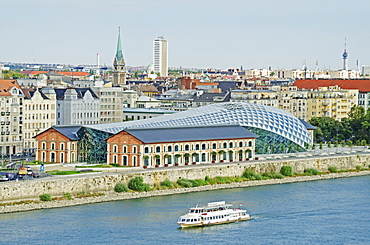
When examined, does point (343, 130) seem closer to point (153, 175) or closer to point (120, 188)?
point (153, 175)

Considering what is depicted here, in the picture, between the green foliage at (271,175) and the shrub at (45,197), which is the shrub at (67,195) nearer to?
the shrub at (45,197)

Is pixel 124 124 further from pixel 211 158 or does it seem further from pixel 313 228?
pixel 313 228

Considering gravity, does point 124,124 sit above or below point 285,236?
above

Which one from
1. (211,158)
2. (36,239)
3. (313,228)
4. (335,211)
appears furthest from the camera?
(211,158)

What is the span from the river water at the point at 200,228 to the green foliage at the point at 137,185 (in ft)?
5.18

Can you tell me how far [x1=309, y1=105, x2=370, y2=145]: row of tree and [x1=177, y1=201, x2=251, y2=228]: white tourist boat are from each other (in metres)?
45.8

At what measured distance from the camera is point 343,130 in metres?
104

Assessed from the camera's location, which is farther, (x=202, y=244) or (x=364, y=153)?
(x=364, y=153)

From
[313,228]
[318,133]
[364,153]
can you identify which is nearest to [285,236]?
[313,228]

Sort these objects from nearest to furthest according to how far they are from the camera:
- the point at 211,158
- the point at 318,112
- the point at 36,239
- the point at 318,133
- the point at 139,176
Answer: the point at 36,239 → the point at 139,176 → the point at 211,158 → the point at 318,133 → the point at 318,112

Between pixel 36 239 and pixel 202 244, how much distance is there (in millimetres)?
8543

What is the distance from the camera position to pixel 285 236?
171 feet

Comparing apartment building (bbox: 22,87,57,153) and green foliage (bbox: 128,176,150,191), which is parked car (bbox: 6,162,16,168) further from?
apartment building (bbox: 22,87,57,153)

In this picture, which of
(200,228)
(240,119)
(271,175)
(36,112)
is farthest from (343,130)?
(200,228)
